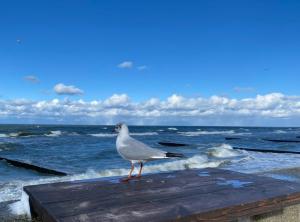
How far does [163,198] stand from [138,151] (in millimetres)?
994

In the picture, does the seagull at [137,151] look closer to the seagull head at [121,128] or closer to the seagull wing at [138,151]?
the seagull wing at [138,151]

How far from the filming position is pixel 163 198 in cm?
327

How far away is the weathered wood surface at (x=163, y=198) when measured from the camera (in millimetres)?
2788

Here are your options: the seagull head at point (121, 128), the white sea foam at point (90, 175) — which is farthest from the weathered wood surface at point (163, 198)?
the white sea foam at point (90, 175)

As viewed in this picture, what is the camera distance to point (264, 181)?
14.0 ft

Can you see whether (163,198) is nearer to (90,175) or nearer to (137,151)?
(137,151)

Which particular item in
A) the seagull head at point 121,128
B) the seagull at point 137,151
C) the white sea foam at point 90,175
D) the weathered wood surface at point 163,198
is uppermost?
the seagull head at point 121,128

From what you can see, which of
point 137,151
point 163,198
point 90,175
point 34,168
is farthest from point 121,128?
point 34,168

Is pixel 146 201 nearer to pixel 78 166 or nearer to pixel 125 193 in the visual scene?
pixel 125 193

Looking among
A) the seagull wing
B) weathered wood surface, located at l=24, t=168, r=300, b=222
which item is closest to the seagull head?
the seagull wing

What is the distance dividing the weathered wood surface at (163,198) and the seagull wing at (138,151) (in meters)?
0.30

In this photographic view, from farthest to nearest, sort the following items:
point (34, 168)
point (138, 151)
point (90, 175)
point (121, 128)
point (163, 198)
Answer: point (34, 168) → point (90, 175) → point (121, 128) → point (138, 151) → point (163, 198)

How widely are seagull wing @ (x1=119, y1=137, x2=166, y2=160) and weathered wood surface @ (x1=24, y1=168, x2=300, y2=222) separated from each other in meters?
0.30

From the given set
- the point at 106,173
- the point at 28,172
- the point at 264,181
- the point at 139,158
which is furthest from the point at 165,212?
the point at 28,172
